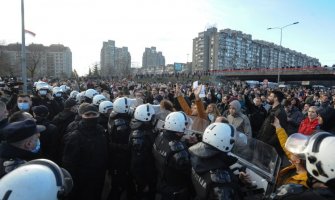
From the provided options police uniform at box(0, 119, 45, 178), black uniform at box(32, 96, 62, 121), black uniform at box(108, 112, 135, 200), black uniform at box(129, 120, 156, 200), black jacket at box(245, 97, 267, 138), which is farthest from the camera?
black jacket at box(245, 97, 267, 138)

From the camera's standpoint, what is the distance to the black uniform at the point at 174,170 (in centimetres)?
365

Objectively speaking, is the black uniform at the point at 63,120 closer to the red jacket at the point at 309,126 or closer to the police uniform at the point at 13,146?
the police uniform at the point at 13,146

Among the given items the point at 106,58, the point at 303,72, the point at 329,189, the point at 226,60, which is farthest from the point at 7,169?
the point at 106,58

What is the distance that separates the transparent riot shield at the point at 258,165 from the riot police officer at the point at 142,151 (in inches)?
58.5

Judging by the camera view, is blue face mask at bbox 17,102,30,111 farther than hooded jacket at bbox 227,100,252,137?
No

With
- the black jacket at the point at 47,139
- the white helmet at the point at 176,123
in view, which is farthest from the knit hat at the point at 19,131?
the black jacket at the point at 47,139

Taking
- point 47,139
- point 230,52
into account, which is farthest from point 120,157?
point 230,52

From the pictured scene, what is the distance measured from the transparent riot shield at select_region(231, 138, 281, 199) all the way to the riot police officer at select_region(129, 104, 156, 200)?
1.49 meters

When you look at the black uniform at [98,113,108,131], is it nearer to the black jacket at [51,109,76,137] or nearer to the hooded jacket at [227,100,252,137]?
the black jacket at [51,109,76,137]

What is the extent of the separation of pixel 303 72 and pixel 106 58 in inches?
4047

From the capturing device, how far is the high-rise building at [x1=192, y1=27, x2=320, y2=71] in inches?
4700

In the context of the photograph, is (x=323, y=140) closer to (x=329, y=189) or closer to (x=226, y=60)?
(x=329, y=189)

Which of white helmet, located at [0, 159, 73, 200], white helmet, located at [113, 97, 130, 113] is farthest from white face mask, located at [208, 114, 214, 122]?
white helmet, located at [0, 159, 73, 200]

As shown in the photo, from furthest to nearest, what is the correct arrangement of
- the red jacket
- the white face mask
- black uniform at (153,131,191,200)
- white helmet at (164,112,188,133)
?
the red jacket < the white face mask < white helmet at (164,112,188,133) < black uniform at (153,131,191,200)
